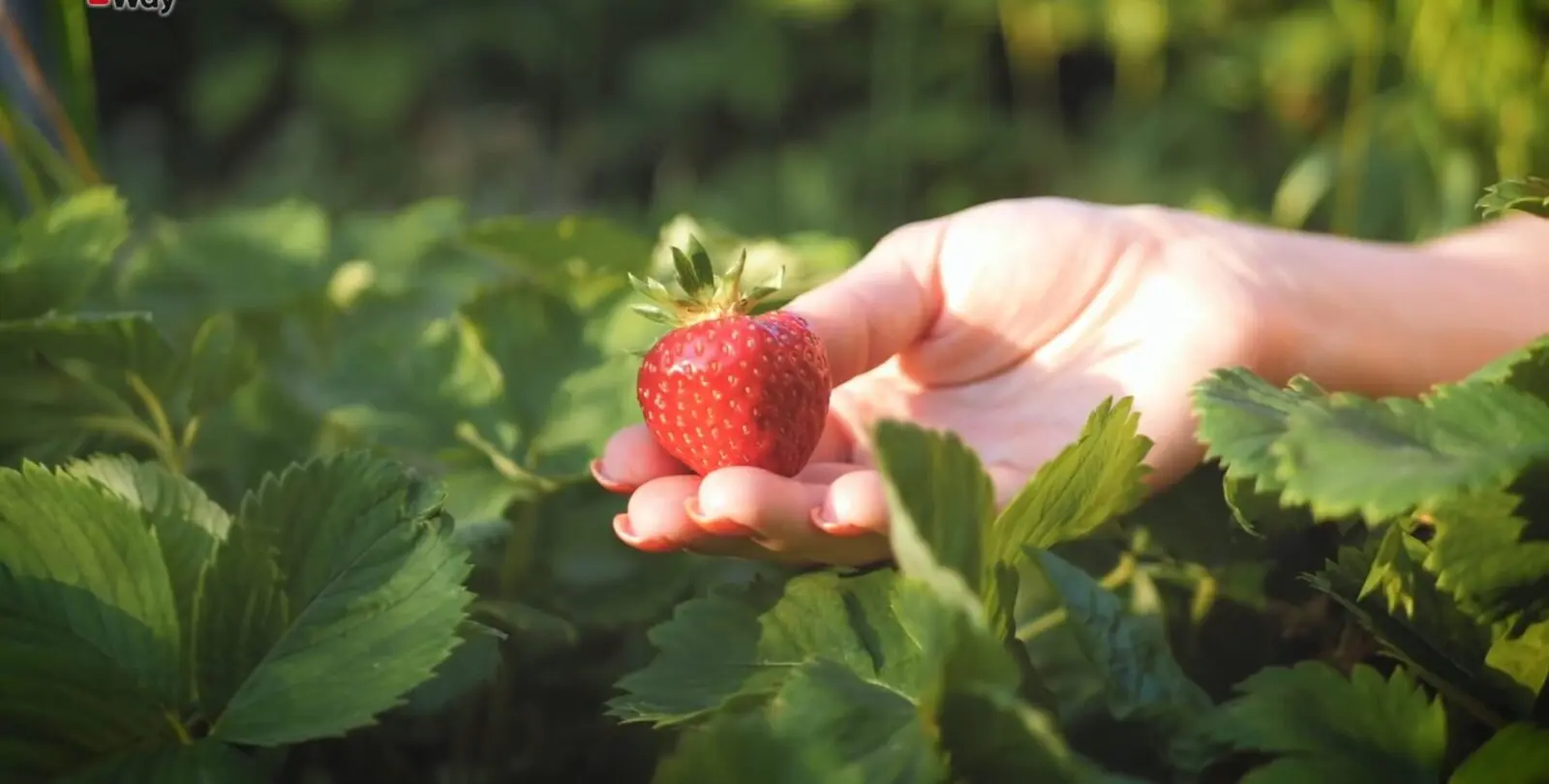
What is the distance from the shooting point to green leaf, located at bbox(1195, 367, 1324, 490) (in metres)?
0.46

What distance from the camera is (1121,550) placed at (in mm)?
725

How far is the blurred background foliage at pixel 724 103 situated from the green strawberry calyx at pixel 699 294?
119 centimetres

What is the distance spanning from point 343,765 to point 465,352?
0.27 metres

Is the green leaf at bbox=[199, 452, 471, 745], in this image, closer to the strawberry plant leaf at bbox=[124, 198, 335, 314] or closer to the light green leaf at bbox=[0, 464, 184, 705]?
the light green leaf at bbox=[0, 464, 184, 705]

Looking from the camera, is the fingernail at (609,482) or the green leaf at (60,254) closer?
the fingernail at (609,482)

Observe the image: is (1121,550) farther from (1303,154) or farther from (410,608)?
(1303,154)

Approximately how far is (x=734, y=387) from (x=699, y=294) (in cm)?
8

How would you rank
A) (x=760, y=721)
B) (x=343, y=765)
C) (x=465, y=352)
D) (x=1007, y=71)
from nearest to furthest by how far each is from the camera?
(x=760, y=721)
(x=343, y=765)
(x=465, y=352)
(x=1007, y=71)

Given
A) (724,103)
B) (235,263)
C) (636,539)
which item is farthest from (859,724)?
(724,103)

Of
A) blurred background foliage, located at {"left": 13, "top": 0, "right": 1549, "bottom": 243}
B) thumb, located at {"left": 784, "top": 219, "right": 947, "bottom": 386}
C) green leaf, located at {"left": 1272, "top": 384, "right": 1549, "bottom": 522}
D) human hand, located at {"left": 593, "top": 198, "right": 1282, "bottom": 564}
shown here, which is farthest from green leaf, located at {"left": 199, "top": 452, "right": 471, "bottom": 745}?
blurred background foliage, located at {"left": 13, "top": 0, "right": 1549, "bottom": 243}

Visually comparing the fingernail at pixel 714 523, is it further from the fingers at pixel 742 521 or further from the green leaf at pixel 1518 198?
the green leaf at pixel 1518 198

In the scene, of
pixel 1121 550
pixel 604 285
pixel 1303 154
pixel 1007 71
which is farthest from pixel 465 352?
pixel 1007 71

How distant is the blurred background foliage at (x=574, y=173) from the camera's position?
2.44 feet

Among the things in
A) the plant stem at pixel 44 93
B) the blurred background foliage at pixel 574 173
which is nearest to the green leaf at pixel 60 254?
the blurred background foliage at pixel 574 173
